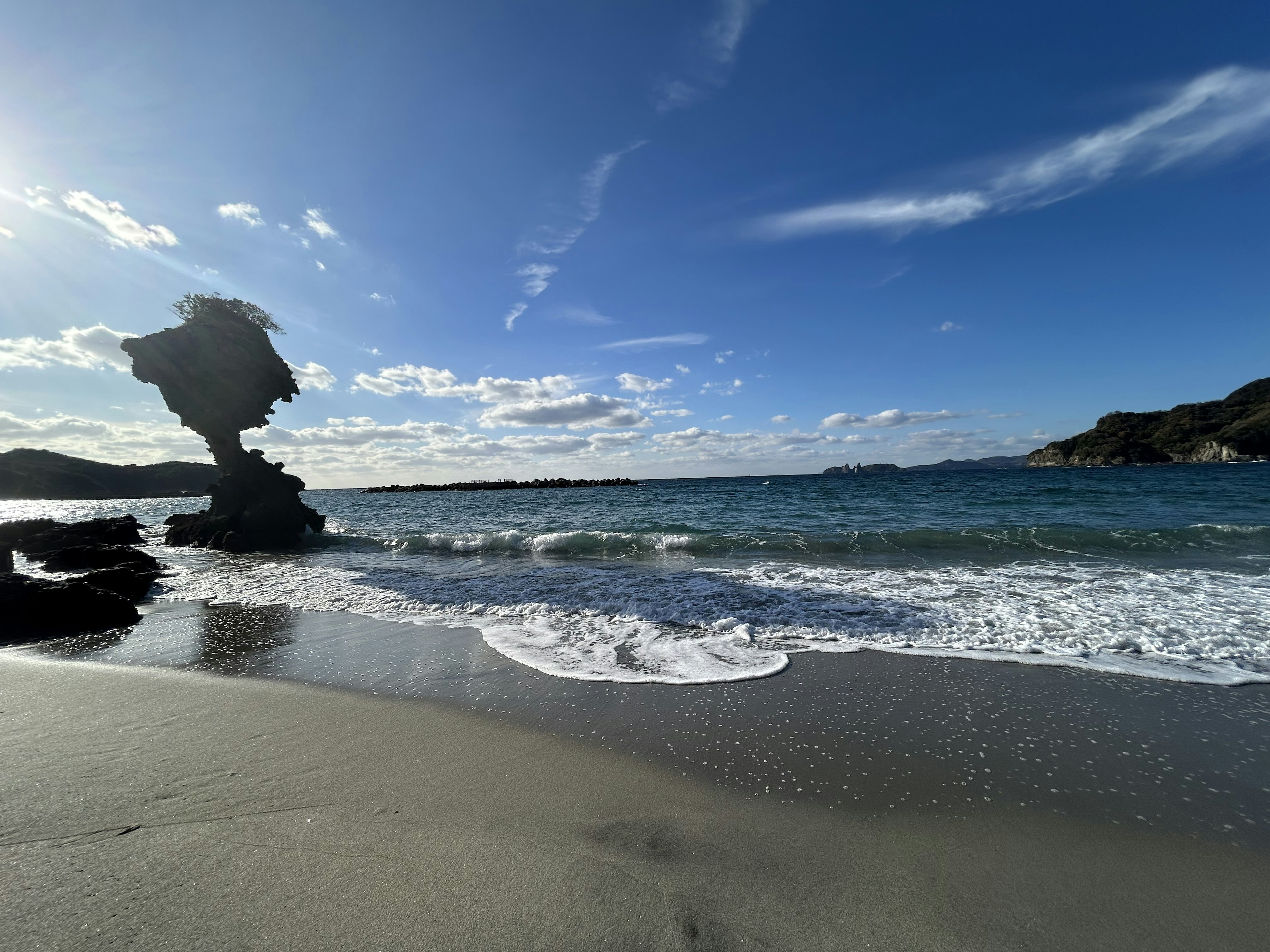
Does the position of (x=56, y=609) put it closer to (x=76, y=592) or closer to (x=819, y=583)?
(x=76, y=592)

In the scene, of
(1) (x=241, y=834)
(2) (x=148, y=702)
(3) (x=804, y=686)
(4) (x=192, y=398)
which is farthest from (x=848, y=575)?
(4) (x=192, y=398)

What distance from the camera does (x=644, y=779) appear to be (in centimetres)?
352

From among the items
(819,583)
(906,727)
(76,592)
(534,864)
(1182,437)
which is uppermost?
(1182,437)

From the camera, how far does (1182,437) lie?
81125 millimetres

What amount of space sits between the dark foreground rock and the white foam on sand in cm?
225

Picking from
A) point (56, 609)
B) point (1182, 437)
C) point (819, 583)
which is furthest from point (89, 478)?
point (1182, 437)

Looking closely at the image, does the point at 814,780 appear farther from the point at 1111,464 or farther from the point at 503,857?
the point at 1111,464

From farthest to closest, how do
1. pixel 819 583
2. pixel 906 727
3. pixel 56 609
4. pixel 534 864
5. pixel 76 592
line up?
pixel 819 583, pixel 76 592, pixel 56 609, pixel 906 727, pixel 534 864

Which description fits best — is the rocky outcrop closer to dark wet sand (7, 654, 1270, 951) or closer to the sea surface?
the sea surface

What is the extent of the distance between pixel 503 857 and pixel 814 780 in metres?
2.15

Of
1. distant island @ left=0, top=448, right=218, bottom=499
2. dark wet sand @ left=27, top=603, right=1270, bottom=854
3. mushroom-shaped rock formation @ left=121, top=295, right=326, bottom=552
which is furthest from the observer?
distant island @ left=0, top=448, right=218, bottom=499

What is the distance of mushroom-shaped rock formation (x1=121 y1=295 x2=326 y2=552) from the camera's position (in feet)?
73.7

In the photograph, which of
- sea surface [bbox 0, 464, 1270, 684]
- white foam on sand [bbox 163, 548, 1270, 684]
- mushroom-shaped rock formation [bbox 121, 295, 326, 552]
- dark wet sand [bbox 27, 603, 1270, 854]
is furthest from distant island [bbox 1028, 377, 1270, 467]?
mushroom-shaped rock formation [bbox 121, 295, 326, 552]

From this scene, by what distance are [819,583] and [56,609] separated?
1380 centimetres
